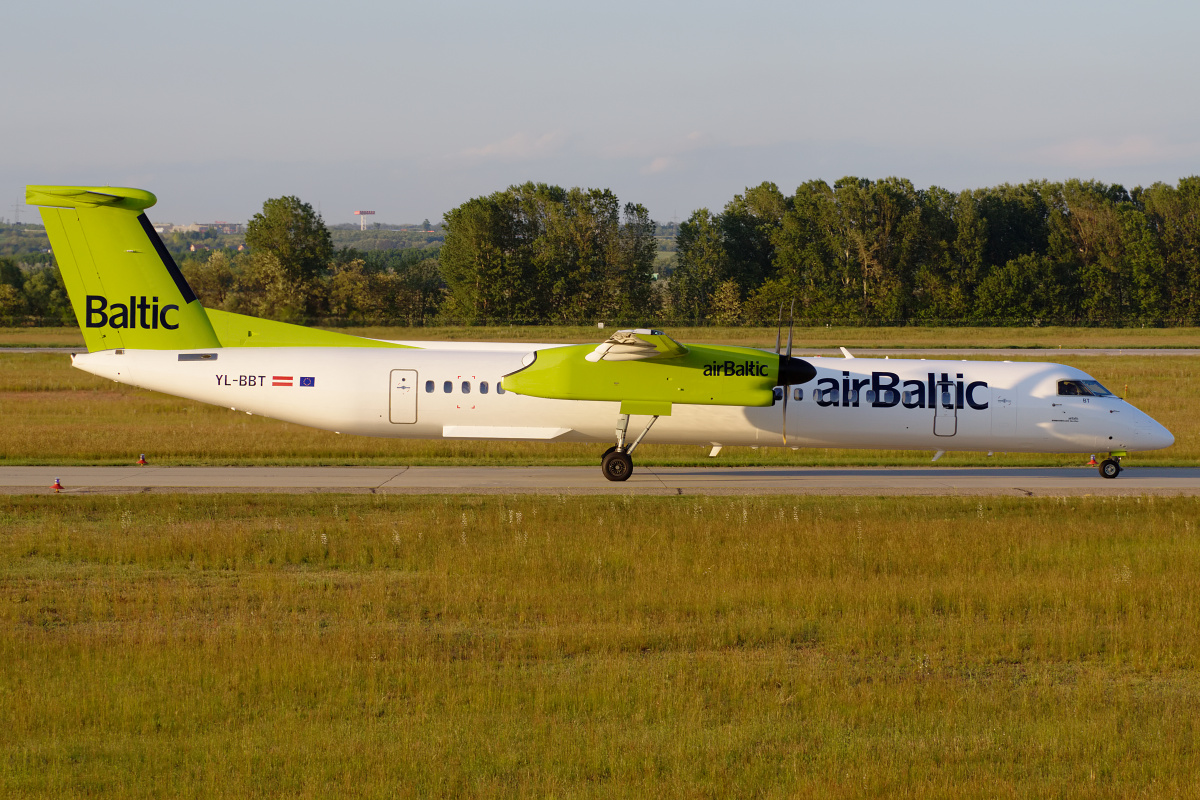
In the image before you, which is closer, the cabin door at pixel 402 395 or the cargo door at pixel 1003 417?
the cabin door at pixel 402 395

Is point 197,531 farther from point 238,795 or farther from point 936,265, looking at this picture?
point 936,265

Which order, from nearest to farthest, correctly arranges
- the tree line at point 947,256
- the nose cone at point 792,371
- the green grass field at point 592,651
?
the green grass field at point 592,651 → the nose cone at point 792,371 → the tree line at point 947,256

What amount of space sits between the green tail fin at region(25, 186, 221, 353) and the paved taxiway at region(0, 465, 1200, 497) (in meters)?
3.26

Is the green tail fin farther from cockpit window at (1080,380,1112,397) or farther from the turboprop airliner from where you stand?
cockpit window at (1080,380,1112,397)

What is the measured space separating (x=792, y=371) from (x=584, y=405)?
4840mm

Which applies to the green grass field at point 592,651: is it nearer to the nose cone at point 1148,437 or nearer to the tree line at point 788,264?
the nose cone at point 1148,437

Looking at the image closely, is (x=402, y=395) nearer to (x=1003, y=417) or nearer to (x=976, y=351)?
(x=1003, y=417)

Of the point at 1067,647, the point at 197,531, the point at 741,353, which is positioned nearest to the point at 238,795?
the point at 1067,647

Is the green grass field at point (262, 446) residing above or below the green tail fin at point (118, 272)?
below

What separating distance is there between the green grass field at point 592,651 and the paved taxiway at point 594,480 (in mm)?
2364

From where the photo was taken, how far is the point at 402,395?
79.6ft

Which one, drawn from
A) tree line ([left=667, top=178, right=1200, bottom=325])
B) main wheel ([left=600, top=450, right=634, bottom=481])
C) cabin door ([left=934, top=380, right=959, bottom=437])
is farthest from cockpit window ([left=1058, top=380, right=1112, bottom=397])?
tree line ([left=667, top=178, right=1200, bottom=325])

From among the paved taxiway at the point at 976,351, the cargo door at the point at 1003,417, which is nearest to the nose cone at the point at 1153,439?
the cargo door at the point at 1003,417

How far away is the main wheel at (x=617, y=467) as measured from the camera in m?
24.3
